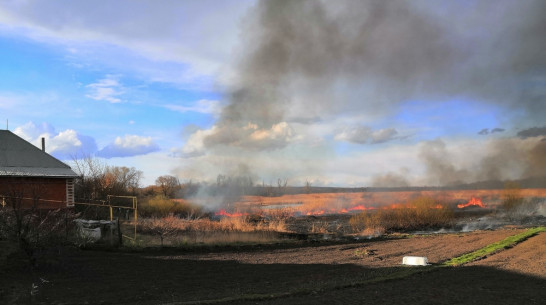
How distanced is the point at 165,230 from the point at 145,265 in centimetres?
767

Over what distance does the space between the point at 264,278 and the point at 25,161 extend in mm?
17262

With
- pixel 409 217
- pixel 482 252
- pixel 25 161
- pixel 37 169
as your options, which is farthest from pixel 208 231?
pixel 409 217

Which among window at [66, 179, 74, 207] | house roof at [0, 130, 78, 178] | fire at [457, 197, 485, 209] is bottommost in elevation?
fire at [457, 197, 485, 209]

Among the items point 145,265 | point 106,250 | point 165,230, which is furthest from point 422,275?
point 165,230

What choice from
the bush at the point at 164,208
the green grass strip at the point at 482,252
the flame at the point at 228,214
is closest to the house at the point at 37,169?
the bush at the point at 164,208

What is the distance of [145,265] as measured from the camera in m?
13.5

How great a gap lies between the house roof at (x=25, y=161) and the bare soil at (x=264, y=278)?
8182mm

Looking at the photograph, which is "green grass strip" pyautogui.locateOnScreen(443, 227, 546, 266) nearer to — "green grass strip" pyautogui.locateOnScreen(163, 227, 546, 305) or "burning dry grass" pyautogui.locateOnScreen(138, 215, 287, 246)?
"green grass strip" pyautogui.locateOnScreen(163, 227, 546, 305)

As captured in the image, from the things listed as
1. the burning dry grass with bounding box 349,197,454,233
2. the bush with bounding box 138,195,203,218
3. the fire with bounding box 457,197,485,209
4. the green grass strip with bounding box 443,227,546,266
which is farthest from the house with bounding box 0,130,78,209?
the fire with bounding box 457,197,485,209

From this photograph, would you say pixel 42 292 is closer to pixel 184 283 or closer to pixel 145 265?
pixel 184 283

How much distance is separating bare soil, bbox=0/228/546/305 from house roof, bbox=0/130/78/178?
818cm

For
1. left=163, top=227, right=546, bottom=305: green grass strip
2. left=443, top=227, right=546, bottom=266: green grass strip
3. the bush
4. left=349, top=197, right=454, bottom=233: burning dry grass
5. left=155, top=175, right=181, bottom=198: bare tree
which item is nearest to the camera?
left=163, top=227, right=546, bottom=305: green grass strip

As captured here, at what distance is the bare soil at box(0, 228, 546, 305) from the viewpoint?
9.02 metres

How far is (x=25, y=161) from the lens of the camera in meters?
22.5
